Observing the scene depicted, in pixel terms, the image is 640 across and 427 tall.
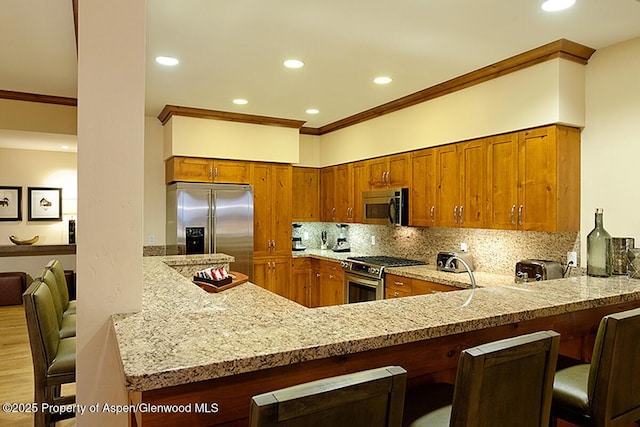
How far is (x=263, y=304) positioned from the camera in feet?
8.69

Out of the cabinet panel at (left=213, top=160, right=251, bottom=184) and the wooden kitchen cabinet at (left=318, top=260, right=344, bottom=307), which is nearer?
the cabinet panel at (left=213, top=160, right=251, bottom=184)

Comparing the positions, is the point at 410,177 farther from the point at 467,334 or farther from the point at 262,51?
the point at 467,334

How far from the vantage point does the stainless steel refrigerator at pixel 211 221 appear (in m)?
4.80

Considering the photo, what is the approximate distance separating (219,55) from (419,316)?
258 centimetres

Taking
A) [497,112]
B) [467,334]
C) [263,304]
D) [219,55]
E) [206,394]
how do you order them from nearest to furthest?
[206,394]
[467,334]
[263,304]
[219,55]
[497,112]

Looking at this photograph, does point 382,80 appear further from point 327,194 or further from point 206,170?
point 327,194

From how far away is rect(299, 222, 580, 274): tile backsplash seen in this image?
11.2 ft

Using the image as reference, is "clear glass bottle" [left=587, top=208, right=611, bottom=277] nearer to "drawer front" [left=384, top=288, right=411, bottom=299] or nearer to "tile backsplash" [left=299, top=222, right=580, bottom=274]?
"tile backsplash" [left=299, top=222, right=580, bottom=274]

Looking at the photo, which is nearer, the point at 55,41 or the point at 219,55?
the point at 55,41

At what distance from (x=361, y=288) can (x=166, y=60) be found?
300 centimetres

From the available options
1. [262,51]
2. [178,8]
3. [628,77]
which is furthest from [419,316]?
[628,77]

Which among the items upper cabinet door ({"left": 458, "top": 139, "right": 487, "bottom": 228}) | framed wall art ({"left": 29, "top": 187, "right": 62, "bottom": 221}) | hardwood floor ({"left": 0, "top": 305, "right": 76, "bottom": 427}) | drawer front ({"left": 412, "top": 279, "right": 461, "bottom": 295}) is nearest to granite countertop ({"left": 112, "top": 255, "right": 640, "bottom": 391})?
drawer front ({"left": 412, "top": 279, "right": 461, "bottom": 295})

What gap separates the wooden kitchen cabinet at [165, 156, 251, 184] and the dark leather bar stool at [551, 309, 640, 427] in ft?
13.8

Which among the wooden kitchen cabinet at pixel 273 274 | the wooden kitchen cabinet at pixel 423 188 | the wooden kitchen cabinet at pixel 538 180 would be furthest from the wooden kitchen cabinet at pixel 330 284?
the wooden kitchen cabinet at pixel 538 180
